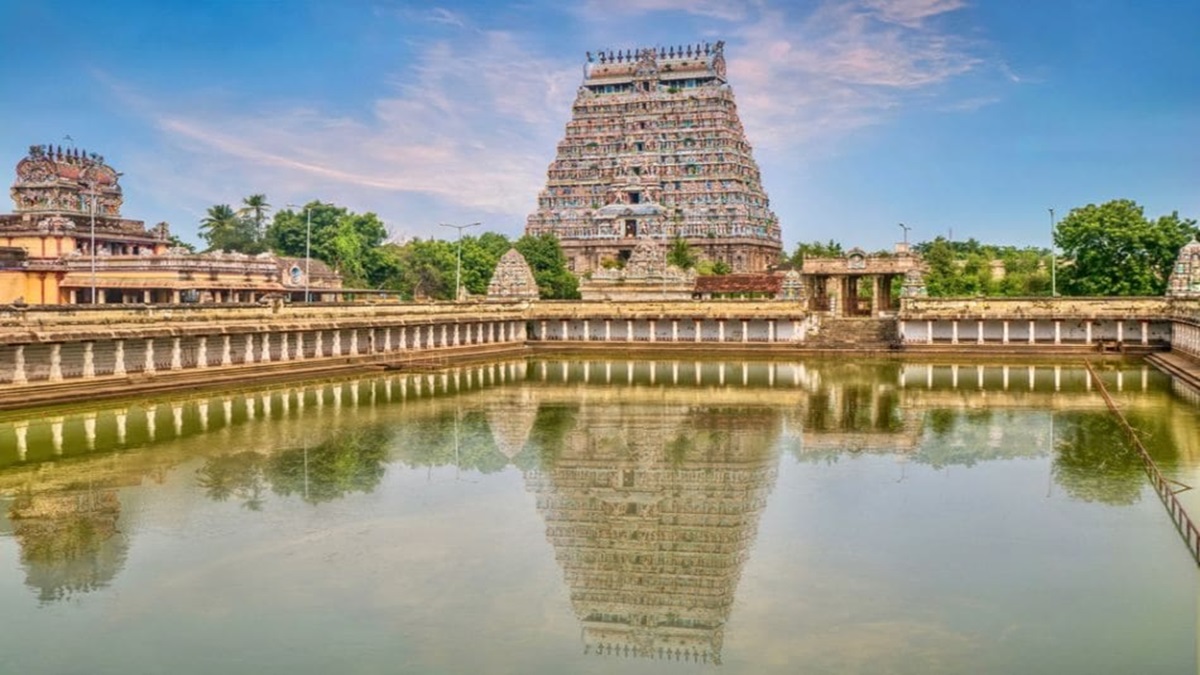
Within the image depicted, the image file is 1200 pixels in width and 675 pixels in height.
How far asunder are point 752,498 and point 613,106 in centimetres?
7599

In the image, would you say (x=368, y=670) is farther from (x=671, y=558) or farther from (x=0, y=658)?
(x=671, y=558)

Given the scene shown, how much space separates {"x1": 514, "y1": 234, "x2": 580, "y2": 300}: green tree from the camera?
74.8 metres

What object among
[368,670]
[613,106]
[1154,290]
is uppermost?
[613,106]

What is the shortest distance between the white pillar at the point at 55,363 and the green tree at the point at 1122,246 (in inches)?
1939

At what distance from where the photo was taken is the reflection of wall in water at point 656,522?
1214 cm

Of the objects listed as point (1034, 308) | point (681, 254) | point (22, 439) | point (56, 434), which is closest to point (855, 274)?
point (1034, 308)

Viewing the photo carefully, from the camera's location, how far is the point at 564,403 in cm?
3170

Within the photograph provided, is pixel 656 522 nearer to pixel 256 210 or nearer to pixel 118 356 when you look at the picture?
pixel 118 356

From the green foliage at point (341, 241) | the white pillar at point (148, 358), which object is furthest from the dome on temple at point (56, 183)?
the white pillar at point (148, 358)

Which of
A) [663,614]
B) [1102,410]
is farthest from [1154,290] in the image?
[663,614]

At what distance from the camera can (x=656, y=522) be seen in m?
16.3

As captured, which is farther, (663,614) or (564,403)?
(564,403)

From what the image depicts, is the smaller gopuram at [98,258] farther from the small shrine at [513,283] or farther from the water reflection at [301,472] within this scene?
the water reflection at [301,472]

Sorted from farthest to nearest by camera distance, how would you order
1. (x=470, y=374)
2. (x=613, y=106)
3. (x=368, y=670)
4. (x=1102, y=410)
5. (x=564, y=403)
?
(x=613, y=106)
(x=470, y=374)
(x=564, y=403)
(x=1102, y=410)
(x=368, y=670)
